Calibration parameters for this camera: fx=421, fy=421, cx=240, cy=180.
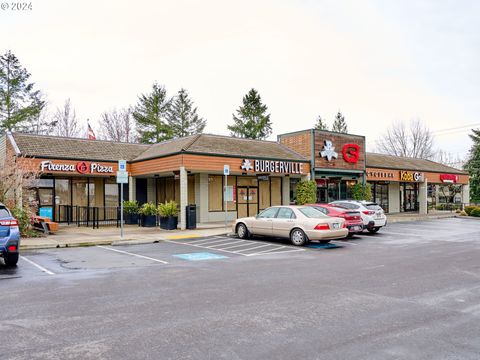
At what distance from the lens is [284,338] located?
5.03 meters

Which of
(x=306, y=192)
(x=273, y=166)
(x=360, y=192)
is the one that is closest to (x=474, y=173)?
(x=360, y=192)

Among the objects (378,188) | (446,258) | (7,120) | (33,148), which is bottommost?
(446,258)

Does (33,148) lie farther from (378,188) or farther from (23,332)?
(378,188)

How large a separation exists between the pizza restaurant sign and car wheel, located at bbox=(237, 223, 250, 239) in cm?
1047

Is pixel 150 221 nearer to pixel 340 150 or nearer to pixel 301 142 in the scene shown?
pixel 301 142

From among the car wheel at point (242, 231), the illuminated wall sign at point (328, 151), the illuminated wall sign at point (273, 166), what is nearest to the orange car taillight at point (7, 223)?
the car wheel at point (242, 231)

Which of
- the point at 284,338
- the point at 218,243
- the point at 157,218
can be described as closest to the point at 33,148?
the point at 157,218

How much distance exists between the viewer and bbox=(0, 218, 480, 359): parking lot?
4.74 meters

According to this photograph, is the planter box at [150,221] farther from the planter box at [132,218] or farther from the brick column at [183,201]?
the brick column at [183,201]

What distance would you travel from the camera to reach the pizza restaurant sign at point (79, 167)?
21594 millimetres

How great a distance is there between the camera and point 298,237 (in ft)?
47.8

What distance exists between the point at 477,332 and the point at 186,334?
11.9ft

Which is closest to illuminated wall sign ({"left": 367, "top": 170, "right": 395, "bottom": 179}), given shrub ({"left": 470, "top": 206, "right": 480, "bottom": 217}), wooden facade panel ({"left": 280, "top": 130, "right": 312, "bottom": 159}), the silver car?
shrub ({"left": 470, "top": 206, "right": 480, "bottom": 217})

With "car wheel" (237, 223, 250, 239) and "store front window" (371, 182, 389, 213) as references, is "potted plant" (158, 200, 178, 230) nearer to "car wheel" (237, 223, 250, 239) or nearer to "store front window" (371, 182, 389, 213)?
"car wheel" (237, 223, 250, 239)
